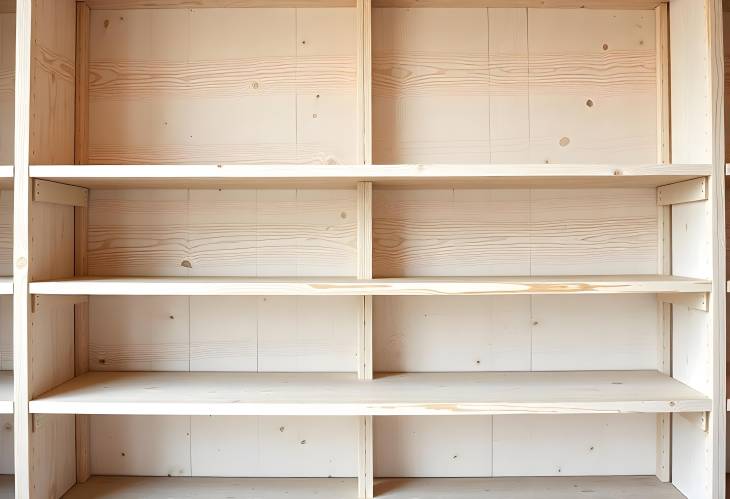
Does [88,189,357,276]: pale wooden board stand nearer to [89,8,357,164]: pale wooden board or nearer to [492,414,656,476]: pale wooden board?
[89,8,357,164]: pale wooden board

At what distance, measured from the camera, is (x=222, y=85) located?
183 centimetres

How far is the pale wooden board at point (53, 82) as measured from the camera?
1.53 m

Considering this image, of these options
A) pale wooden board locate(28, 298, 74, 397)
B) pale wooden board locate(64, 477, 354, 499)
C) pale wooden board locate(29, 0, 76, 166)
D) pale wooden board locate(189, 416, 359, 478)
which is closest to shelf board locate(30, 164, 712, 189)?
pale wooden board locate(29, 0, 76, 166)

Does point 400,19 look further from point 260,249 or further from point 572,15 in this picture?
point 260,249

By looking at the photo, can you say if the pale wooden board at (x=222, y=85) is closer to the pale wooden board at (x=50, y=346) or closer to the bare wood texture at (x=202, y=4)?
the bare wood texture at (x=202, y=4)

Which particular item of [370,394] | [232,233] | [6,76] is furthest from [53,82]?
[370,394]

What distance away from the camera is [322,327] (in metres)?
1.83

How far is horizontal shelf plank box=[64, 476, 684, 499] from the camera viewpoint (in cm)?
170

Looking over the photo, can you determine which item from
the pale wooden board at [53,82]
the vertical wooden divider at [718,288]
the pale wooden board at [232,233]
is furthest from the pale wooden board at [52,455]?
the vertical wooden divider at [718,288]

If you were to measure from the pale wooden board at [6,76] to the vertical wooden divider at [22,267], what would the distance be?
42 centimetres

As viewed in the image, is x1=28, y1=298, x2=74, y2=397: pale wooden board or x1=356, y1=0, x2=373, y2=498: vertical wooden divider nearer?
x1=28, y1=298, x2=74, y2=397: pale wooden board

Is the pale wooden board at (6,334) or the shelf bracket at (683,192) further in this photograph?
the pale wooden board at (6,334)

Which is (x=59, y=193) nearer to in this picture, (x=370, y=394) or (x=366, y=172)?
(x=366, y=172)

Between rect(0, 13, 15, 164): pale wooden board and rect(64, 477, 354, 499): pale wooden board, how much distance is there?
109 cm
